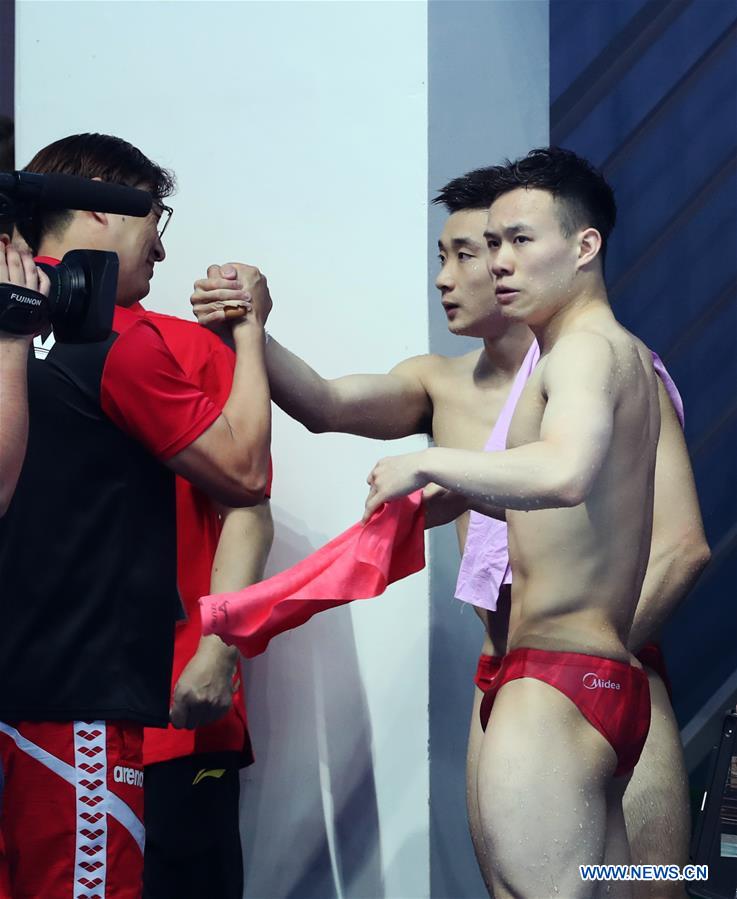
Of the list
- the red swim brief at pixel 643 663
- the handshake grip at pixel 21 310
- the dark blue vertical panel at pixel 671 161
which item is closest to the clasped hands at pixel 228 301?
the handshake grip at pixel 21 310

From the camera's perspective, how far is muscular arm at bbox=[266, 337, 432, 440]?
267cm

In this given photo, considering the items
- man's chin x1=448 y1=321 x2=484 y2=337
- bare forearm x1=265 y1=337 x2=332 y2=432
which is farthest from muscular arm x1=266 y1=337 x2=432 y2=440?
man's chin x1=448 y1=321 x2=484 y2=337

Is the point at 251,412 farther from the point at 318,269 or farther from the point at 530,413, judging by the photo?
the point at 318,269

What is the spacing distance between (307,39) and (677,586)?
1630 mm

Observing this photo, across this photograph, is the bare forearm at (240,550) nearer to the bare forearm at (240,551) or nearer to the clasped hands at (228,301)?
the bare forearm at (240,551)

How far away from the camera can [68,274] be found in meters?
1.92

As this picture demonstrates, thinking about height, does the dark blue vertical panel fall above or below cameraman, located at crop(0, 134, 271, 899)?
above

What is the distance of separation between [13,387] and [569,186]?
994mm

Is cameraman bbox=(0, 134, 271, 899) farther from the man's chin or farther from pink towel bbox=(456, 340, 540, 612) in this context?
the man's chin

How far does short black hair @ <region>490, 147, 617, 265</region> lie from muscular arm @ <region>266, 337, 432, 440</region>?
1.98 ft

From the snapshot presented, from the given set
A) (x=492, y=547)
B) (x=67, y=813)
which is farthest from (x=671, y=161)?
(x=67, y=813)

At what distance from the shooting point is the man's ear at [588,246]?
2.22 meters

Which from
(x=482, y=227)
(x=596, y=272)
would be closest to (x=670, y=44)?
(x=482, y=227)

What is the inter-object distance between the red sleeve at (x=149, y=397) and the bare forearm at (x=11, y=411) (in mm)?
237
